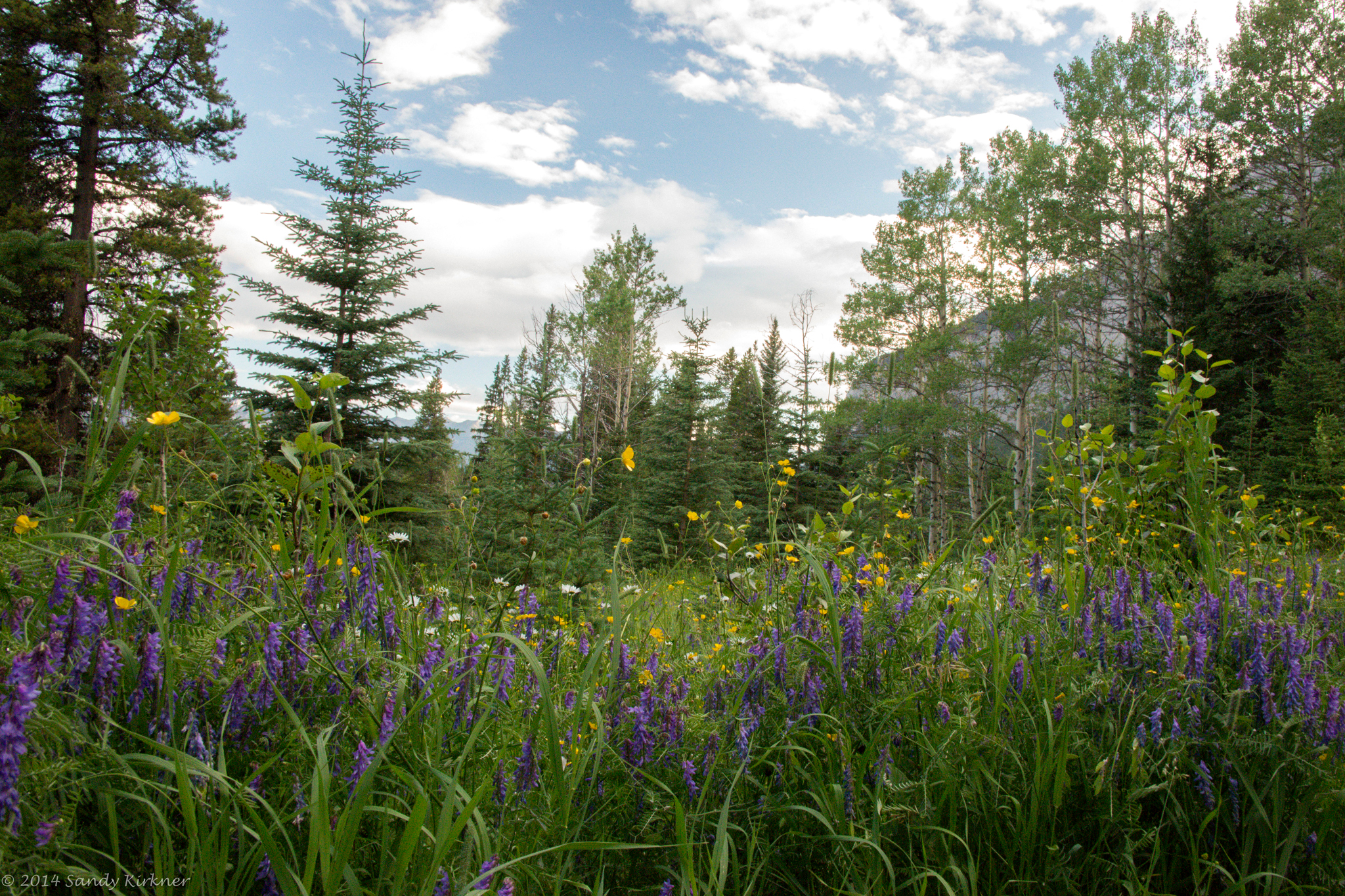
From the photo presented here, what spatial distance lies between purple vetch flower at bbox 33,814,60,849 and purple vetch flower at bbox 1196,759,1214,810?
5.79ft

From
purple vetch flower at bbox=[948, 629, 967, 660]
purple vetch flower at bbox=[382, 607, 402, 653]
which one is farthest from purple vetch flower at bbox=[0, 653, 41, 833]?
purple vetch flower at bbox=[948, 629, 967, 660]

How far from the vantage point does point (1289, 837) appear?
112 centimetres

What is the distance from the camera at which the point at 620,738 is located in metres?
1.36

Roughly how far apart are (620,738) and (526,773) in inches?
10.0

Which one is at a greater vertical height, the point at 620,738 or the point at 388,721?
the point at 388,721

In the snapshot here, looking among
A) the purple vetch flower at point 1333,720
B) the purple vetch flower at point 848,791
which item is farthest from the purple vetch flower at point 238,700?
the purple vetch flower at point 1333,720

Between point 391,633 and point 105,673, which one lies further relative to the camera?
point 391,633

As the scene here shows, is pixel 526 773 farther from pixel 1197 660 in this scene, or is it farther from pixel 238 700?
pixel 1197 660

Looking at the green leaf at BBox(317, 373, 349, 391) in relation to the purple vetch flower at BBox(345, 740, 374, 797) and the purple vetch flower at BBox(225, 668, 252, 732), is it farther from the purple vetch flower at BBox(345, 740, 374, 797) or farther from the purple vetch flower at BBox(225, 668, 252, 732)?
the purple vetch flower at BBox(345, 740, 374, 797)

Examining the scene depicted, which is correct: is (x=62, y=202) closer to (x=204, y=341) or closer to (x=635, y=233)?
(x=204, y=341)


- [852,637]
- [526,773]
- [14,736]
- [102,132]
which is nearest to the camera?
[14,736]

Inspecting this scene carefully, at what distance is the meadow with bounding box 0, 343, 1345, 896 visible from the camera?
89cm

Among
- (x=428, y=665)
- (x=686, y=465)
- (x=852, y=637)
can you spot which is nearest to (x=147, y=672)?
(x=428, y=665)

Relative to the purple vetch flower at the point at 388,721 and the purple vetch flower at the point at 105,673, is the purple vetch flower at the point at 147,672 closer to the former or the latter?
the purple vetch flower at the point at 105,673
